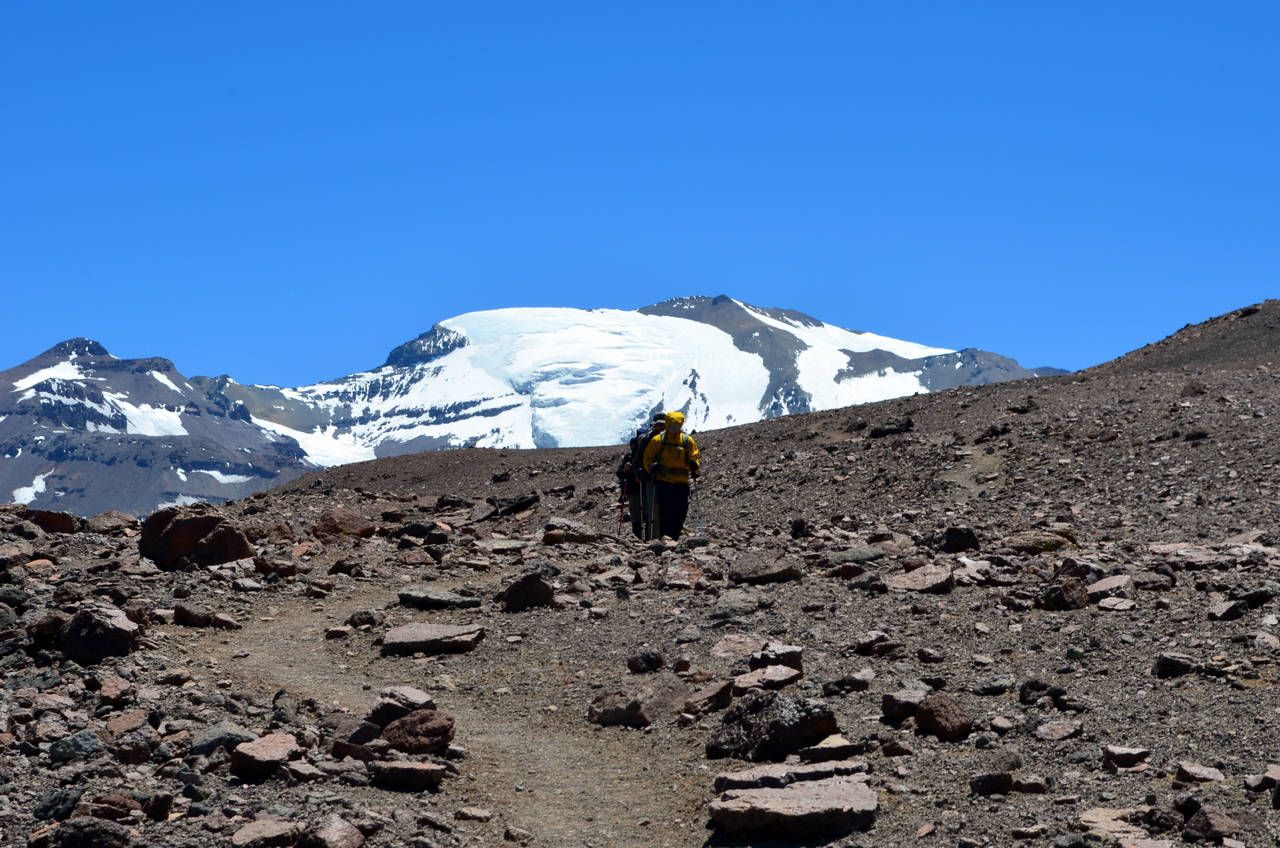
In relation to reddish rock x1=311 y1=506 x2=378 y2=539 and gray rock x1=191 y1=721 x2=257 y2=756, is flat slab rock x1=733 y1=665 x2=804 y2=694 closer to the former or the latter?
gray rock x1=191 y1=721 x2=257 y2=756

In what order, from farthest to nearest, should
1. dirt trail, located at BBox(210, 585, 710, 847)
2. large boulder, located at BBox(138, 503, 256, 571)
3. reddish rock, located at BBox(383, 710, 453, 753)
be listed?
1. large boulder, located at BBox(138, 503, 256, 571)
2. reddish rock, located at BBox(383, 710, 453, 753)
3. dirt trail, located at BBox(210, 585, 710, 847)

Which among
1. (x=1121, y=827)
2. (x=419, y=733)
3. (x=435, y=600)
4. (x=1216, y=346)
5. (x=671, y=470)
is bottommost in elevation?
(x=1121, y=827)

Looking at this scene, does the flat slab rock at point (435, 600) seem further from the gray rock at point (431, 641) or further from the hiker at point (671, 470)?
the hiker at point (671, 470)

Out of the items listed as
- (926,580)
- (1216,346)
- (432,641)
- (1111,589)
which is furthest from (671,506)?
(1216,346)

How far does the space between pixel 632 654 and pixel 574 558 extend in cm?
599

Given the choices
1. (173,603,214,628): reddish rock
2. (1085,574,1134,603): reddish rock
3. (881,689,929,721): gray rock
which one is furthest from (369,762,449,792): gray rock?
(1085,574,1134,603): reddish rock

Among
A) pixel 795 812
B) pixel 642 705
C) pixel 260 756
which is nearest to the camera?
pixel 795 812

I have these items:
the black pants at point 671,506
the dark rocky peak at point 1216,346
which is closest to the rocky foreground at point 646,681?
the black pants at point 671,506

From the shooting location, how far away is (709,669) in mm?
10719

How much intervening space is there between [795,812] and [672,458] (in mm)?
12029

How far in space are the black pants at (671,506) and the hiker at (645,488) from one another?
0.14 metres

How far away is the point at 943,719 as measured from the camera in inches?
339

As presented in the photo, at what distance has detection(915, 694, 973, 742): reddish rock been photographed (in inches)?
337

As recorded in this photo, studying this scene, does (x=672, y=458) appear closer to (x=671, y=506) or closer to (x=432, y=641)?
(x=671, y=506)
